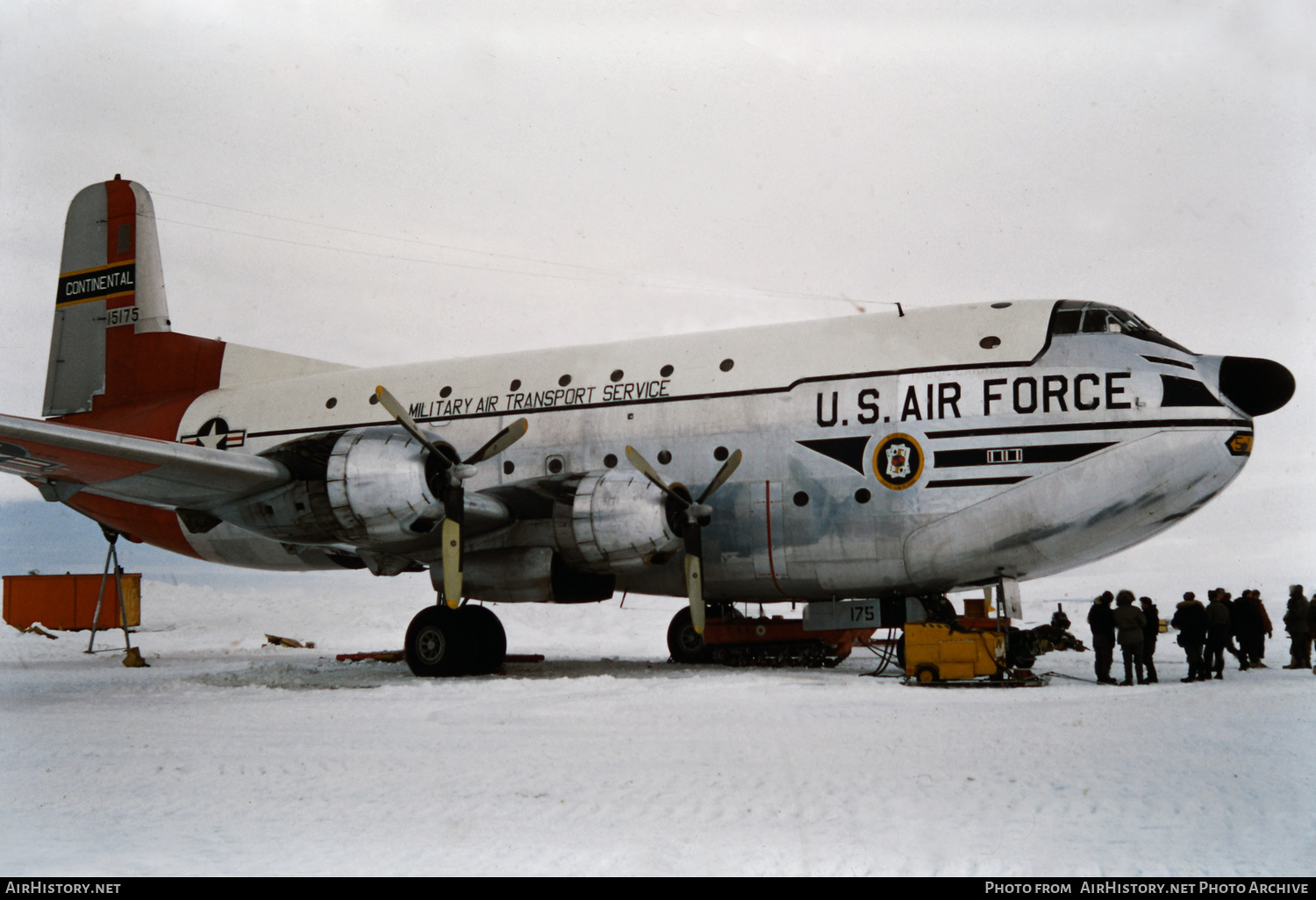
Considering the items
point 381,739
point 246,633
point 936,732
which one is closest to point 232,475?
point 381,739

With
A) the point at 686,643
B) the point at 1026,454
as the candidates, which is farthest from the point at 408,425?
the point at 1026,454

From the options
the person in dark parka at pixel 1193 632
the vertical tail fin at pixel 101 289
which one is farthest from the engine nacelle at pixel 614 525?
the vertical tail fin at pixel 101 289

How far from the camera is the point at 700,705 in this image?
987cm

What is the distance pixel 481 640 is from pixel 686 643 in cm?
387

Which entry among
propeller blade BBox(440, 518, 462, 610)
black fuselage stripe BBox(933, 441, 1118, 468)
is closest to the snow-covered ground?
propeller blade BBox(440, 518, 462, 610)

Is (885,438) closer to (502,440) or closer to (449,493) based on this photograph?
(502,440)

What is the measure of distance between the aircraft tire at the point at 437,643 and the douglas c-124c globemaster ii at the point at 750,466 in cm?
3

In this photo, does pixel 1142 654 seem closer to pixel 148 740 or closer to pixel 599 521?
pixel 599 521

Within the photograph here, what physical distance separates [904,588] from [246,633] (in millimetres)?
17031

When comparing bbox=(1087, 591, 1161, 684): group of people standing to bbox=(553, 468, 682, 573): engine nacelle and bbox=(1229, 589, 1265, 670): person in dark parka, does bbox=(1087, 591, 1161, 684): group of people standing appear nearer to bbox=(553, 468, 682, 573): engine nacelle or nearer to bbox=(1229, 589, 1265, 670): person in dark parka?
bbox=(1229, 589, 1265, 670): person in dark parka

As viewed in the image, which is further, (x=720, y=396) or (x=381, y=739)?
(x=720, y=396)

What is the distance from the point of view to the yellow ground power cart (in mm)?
11641

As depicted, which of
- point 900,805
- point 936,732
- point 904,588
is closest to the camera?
point 900,805

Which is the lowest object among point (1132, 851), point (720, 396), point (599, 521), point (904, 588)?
point (1132, 851)
